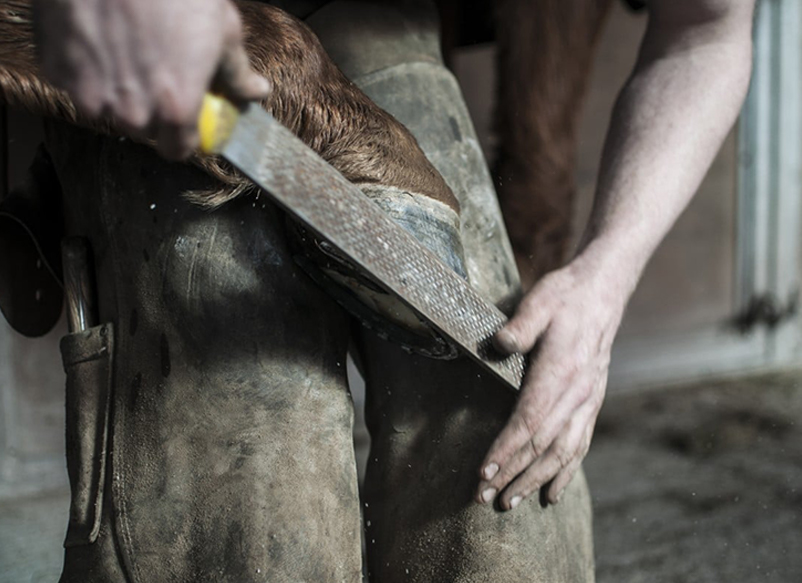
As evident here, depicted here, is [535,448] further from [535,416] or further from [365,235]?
[365,235]

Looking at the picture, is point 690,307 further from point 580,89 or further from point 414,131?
point 414,131

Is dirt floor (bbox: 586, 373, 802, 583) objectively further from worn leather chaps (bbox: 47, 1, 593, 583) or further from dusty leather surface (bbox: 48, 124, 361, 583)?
dusty leather surface (bbox: 48, 124, 361, 583)

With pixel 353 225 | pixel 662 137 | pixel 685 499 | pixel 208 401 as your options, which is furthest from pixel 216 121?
pixel 685 499

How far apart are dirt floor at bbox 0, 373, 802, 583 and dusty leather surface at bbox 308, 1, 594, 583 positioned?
0.57 metres

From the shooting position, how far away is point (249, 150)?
473 millimetres

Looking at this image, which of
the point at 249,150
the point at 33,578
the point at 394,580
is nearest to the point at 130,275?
the point at 249,150

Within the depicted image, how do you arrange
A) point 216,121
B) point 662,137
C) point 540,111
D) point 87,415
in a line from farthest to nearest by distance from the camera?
point 540,111 → point 662,137 → point 87,415 → point 216,121

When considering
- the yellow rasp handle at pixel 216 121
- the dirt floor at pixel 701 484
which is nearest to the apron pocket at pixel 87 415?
the yellow rasp handle at pixel 216 121

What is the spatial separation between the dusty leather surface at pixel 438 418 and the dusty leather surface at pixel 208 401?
0.06 m

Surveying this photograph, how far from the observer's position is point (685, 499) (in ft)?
4.79

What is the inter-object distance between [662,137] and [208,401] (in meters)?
0.45

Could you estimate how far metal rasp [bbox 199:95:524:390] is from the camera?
1.52 feet

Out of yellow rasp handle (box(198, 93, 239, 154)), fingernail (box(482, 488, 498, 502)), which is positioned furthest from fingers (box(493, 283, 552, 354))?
yellow rasp handle (box(198, 93, 239, 154))

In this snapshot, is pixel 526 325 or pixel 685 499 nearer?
pixel 526 325
